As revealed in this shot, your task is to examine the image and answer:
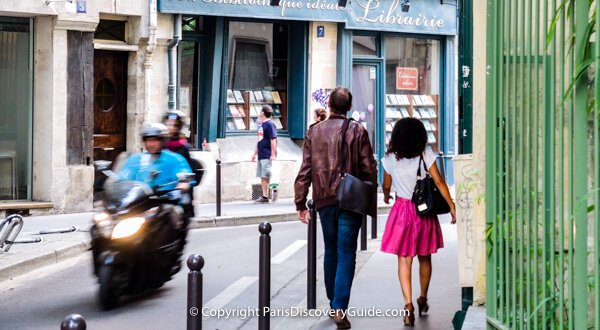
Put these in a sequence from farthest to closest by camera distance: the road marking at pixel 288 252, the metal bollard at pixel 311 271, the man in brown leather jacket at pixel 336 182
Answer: the road marking at pixel 288 252
the metal bollard at pixel 311 271
the man in brown leather jacket at pixel 336 182

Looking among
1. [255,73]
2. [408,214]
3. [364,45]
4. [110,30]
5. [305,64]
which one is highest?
[364,45]

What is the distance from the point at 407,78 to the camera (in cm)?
2619

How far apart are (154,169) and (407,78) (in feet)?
54.2

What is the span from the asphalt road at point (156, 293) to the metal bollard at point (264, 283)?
50.0 inches

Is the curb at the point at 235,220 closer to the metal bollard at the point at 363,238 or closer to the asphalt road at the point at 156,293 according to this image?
the asphalt road at the point at 156,293

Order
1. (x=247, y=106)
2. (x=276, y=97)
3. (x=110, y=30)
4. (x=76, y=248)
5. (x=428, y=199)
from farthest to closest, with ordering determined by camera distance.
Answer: (x=276, y=97) < (x=247, y=106) < (x=110, y=30) < (x=76, y=248) < (x=428, y=199)

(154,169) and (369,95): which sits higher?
(369,95)

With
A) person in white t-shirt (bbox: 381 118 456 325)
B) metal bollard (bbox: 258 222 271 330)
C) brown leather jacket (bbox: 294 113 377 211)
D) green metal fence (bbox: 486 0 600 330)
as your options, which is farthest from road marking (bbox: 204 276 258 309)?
green metal fence (bbox: 486 0 600 330)

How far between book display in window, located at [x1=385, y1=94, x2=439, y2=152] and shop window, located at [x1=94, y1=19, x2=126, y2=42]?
7.38 m

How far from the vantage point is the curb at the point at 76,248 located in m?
11.8

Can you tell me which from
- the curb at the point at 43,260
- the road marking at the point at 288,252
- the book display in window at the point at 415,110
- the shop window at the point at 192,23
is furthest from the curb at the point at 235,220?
the book display in window at the point at 415,110

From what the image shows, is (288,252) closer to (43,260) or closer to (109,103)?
(43,260)

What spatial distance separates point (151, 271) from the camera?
33.0 ft

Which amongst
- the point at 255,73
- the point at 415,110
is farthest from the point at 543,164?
the point at 415,110
